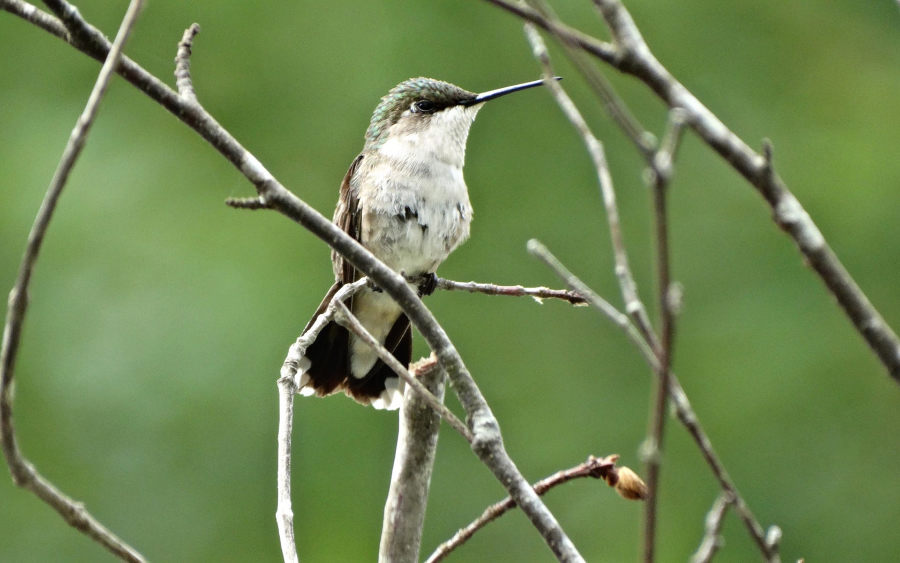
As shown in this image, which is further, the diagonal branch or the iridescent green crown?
the iridescent green crown

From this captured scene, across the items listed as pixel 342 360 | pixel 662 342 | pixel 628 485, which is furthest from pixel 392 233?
pixel 662 342

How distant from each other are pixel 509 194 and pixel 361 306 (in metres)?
3.35

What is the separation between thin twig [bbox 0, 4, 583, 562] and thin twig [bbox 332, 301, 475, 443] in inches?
1.7

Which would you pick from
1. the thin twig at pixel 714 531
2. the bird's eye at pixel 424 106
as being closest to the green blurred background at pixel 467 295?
the bird's eye at pixel 424 106

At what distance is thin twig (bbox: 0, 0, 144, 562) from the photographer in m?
1.01

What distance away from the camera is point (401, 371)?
1561 millimetres

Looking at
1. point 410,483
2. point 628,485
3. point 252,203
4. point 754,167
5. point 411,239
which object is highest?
point 411,239

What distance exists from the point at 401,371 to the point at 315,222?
28 centimetres

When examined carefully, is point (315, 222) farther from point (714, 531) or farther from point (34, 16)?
point (714, 531)

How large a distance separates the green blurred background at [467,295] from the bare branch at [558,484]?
3996 millimetres

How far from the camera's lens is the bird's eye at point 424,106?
406 centimetres

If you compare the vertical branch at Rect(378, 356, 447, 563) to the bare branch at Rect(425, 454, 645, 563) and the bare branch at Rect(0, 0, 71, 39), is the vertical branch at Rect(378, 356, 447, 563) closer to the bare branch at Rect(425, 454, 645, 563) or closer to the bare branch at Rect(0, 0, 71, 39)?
the bare branch at Rect(425, 454, 645, 563)

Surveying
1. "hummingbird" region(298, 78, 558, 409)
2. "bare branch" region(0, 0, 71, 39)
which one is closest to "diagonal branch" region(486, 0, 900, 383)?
→ "bare branch" region(0, 0, 71, 39)

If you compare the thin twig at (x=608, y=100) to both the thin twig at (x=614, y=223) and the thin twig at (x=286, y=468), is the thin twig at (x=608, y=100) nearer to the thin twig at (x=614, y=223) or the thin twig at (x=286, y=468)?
the thin twig at (x=614, y=223)
